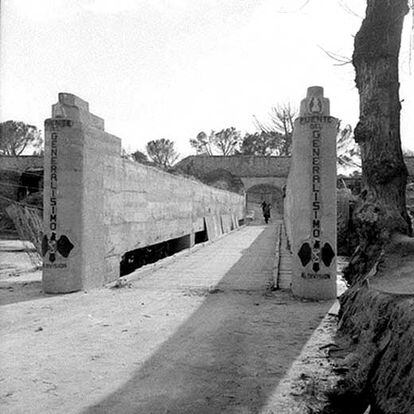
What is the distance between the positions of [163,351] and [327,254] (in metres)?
3.06

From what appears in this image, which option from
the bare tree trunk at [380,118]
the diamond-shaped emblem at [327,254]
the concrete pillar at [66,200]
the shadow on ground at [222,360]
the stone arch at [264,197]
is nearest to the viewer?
the shadow on ground at [222,360]

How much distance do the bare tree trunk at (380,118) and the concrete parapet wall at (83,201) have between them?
12.4ft

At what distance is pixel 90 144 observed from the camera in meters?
6.52

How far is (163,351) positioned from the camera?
3684 millimetres

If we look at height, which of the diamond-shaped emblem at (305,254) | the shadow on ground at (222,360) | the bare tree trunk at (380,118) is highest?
the bare tree trunk at (380,118)

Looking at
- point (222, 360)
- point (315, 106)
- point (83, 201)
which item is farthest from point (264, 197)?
point (222, 360)

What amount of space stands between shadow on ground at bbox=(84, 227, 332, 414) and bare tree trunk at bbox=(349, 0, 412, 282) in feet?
4.74

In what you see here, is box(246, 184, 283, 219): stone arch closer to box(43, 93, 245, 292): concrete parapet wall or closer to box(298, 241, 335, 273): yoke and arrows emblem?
box(43, 93, 245, 292): concrete parapet wall

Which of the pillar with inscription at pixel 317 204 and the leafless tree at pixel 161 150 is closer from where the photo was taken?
the pillar with inscription at pixel 317 204

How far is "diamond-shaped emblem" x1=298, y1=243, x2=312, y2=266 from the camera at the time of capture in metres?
5.92

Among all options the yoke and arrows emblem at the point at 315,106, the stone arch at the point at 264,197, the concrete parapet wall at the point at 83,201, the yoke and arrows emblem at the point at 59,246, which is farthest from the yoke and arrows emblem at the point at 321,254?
the stone arch at the point at 264,197

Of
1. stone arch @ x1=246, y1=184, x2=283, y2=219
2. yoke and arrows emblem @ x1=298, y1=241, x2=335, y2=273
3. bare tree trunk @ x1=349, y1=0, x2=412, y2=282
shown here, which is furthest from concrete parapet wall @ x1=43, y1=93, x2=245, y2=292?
stone arch @ x1=246, y1=184, x2=283, y2=219

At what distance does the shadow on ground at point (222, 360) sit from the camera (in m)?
2.69

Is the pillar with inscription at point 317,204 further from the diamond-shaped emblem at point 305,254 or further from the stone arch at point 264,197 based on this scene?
the stone arch at point 264,197
